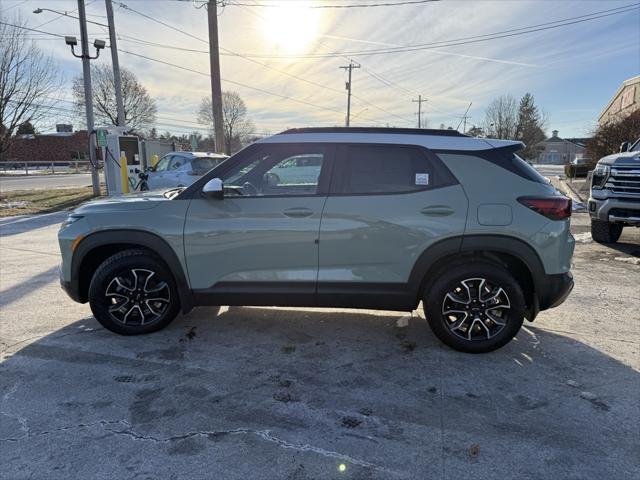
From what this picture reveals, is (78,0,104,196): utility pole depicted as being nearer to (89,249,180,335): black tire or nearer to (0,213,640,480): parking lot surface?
(0,213,640,480): parking lot surface

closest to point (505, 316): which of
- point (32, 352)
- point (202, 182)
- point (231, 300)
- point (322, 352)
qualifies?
point (322, 352)

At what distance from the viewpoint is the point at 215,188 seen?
3559 millimetres

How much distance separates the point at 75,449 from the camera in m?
2.49

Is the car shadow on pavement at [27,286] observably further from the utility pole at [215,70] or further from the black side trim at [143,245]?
the utility pole at [215,70]

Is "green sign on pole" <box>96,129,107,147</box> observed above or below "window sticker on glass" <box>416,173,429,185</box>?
above

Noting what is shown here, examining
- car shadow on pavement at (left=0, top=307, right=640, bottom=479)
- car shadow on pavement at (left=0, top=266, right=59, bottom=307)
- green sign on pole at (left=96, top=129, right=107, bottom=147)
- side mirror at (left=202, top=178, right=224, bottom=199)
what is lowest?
car shadow on pavement at (left=0, top=307, right=640, bottom=479)

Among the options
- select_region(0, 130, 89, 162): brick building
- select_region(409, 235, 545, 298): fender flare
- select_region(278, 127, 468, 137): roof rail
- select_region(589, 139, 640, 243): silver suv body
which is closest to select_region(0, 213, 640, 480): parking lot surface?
select_region(409, 235, 545, 298): fender flare

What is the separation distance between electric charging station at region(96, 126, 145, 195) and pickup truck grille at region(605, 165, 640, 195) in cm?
1463

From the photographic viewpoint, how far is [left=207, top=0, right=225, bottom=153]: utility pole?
15.2 metres

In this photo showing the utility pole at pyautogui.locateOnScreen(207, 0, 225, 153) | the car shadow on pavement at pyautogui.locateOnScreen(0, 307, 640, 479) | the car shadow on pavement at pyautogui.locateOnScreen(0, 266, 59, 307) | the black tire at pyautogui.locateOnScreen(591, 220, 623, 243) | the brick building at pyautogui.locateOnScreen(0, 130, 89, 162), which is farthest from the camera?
the brick building at pyautogui.locateOnScreen(0, 130, 89, 162)

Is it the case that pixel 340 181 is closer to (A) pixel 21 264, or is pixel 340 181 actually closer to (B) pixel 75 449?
(B) pixel 75 449

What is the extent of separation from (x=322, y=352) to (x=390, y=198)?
4.64 feet

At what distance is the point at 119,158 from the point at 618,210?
15775 millimetres

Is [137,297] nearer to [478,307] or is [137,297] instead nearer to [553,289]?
[478,307]
